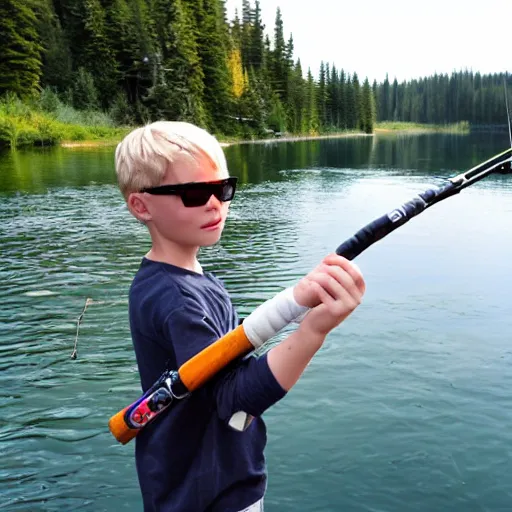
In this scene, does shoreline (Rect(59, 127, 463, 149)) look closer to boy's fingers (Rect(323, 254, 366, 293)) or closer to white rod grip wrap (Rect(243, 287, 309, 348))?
white rod grip wrap (Rect(243, 287, 309, 348))

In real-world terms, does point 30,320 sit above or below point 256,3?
below

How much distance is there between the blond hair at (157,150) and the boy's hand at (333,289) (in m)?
0.59

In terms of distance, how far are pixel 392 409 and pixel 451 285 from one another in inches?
219

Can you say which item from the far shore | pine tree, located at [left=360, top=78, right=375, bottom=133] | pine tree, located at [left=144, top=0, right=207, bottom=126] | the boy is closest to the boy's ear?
the boy

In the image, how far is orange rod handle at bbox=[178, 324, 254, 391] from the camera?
1.64 meters

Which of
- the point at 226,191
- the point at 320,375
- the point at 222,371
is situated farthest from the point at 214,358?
the point at 320,375

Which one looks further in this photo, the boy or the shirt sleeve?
the boy

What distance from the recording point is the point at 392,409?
6.08m

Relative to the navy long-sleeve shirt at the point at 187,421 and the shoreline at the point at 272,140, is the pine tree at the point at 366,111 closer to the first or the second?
the shoreline at the point at 272,140

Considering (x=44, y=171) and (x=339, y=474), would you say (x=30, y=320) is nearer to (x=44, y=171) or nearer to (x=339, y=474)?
(x=339, y=474)

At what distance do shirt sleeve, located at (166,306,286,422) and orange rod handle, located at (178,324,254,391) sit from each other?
0.05 metres

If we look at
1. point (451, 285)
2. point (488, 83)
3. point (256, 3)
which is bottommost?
point (451, 285)

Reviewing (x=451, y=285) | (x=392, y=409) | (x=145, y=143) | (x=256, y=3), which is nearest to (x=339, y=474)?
(x=392, y=409)

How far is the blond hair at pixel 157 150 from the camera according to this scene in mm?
1852
